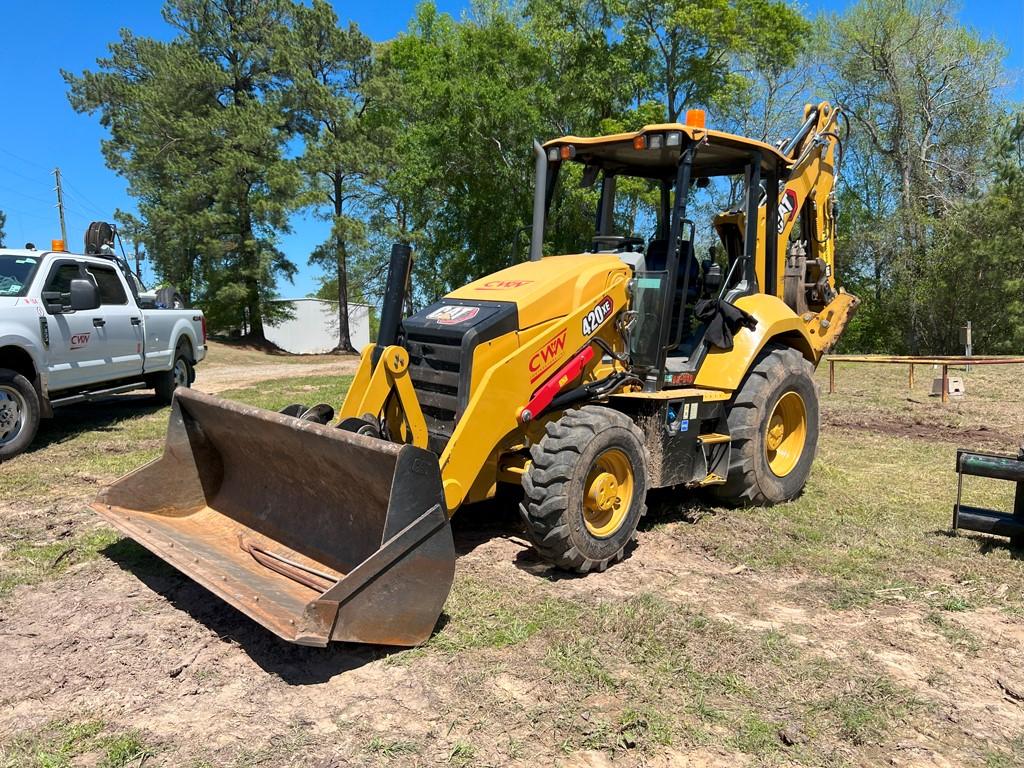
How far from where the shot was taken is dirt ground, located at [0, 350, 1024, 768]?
123 inches

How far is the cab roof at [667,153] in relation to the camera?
5660 millimetres

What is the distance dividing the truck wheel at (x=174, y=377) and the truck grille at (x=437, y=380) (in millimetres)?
7426

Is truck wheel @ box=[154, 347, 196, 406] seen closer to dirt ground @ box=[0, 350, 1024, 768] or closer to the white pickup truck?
the white pickup truck

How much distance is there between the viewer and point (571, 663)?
3.75 meters

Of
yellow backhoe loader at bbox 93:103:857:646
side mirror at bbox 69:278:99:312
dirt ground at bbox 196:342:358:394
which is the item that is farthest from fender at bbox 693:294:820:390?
dirt ground at bbox 196:342:358:394

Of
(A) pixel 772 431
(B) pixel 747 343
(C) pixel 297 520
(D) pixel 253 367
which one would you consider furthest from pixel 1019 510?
(D) pixel 253 367

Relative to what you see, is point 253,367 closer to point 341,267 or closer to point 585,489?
point 341,267

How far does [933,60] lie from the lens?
90.8 ft

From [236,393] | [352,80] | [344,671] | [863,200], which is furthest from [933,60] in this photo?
[344,671]

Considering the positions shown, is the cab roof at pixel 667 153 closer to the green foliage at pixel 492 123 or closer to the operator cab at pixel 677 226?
the operator cab at pixel 677 226

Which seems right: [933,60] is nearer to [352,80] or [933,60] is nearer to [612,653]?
[352,80]

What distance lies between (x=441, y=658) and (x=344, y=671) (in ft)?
1.50

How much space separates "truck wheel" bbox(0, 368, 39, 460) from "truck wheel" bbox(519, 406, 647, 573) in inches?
239

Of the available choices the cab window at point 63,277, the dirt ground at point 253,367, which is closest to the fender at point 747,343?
the cab window at point 63,277
